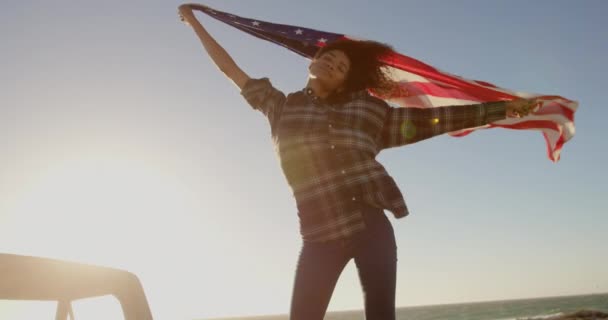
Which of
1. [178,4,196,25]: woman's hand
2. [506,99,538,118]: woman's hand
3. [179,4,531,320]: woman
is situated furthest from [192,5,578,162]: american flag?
[179,4,531,320]: woman

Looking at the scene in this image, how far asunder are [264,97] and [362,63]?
775 millimetres

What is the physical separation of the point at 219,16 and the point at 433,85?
7.85ft

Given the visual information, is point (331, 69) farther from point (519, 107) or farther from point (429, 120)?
point (519, 107)

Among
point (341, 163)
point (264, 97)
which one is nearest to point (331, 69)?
point (264, 97)

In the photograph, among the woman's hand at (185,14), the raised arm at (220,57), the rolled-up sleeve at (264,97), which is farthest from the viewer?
the woman's hand at (185,14)

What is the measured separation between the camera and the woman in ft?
9.67

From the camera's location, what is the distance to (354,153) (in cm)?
318

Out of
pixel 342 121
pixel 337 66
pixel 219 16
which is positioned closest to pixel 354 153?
pixel 342 121

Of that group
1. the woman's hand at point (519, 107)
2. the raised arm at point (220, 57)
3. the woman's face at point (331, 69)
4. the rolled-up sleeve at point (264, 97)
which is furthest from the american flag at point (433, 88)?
the rolled-up sleeve at point (264, 97)

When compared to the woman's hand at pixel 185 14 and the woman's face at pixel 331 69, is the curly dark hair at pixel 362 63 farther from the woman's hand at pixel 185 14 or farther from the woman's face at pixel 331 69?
the woman's hand at pixel 185 14

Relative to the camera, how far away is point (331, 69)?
3600 millimetres

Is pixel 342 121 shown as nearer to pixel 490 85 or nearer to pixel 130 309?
pixel 130 309

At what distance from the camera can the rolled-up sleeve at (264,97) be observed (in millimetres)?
3631

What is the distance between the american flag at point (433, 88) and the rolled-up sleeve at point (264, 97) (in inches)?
53.4
